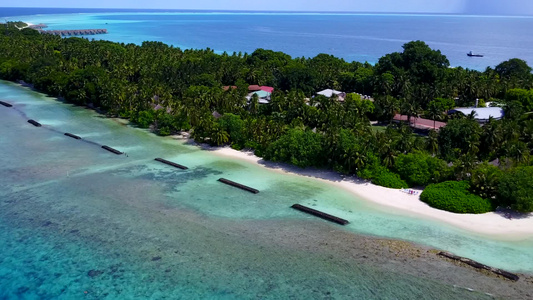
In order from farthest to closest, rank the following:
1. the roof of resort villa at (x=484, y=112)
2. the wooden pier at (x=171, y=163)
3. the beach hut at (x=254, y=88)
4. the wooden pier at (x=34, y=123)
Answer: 1. the beach hut at (x=254, y=88)
2. the wooden pier at (x=34, y=123)
3. the roof of resort villa at (x=484, y=112)
4. the wooden pier at (x=171, y=163)

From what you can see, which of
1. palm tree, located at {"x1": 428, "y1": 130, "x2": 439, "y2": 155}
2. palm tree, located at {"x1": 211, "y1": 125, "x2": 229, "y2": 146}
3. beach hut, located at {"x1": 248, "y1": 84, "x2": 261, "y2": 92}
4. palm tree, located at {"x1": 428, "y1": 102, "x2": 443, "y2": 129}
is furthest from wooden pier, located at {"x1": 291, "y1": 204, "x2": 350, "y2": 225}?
beach hut, located at {"x1": 248, "y1": 84, "x2": 261, "y2": 92}

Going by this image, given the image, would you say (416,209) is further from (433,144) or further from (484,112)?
(484,112)

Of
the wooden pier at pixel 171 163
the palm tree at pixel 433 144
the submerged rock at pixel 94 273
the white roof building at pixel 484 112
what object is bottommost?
the submerged rock at pixel 94 273

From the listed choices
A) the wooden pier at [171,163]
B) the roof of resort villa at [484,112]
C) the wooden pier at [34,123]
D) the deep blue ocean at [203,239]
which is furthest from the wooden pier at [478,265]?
the wooden pier at [34,123]

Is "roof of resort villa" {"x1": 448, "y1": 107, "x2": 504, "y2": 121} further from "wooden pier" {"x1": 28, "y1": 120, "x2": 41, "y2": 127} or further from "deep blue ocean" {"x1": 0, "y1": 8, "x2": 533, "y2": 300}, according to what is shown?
"wooden pier" {"x1": 28, "y1": 120, "x2": 41, "y2": 127}

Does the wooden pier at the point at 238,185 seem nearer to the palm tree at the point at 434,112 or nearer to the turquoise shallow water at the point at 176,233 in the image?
the turquoise shallow water at the point at 176,233

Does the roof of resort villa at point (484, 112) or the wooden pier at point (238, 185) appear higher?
the roof of resort villa at point (484, 112)

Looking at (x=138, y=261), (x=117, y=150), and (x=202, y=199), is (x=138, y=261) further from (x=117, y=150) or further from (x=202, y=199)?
(x=117, y=150)
